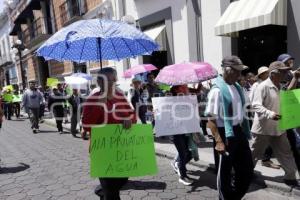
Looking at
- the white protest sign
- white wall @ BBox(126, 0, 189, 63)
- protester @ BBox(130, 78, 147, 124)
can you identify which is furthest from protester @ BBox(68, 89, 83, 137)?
the white protest sign

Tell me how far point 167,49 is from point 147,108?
3.80 m

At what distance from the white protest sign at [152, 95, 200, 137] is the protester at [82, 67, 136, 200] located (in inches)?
71.8

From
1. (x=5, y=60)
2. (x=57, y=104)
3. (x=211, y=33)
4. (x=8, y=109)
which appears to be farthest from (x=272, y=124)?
(x=5, y=60)

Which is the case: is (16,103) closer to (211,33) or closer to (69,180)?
(211,33)

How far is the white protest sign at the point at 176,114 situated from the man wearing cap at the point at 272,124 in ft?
3.25

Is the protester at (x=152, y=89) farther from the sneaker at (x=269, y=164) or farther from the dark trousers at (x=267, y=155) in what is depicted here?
the sneaker at (x=269, y=164)

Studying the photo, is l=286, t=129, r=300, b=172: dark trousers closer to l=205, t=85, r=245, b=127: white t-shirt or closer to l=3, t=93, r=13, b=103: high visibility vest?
l=205, t=85, r=245, b=127: white t-shirt

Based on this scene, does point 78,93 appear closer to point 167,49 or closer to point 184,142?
point 167,49

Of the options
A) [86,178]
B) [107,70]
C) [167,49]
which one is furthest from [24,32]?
[107,70]

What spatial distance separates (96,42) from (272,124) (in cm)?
264

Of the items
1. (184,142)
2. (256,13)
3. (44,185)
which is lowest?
(44,185)

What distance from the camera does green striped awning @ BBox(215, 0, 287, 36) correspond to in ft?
27.1

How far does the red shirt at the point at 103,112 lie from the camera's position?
12.8ft

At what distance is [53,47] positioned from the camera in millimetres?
4820
